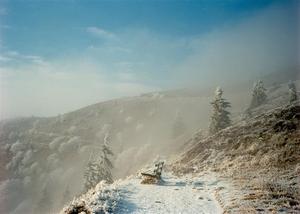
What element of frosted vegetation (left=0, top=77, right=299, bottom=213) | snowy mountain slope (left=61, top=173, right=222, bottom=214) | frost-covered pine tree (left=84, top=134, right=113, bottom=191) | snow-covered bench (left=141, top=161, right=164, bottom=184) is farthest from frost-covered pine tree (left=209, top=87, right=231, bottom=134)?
snow-covered bench (left=141, top=161, right=164, bottom=184)

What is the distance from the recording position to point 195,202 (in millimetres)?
22984

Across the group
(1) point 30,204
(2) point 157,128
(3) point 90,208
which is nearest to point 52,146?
(1) point 30,204

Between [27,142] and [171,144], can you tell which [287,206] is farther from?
[27,142]

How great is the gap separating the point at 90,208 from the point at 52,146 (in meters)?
107

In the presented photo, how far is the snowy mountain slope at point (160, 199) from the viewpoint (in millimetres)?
20578

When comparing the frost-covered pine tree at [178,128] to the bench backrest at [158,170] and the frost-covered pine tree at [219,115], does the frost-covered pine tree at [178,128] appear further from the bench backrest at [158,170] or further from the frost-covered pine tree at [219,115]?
the bench backrest at [158,170]

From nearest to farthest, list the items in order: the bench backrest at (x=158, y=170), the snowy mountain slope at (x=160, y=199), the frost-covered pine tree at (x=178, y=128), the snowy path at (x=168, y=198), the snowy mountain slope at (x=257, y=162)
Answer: the snowy mountain slope at (x=160, y=199), the snowy path at (x=168, y=198), the snowy mountain slope at (x=257, y=162), the bench backrest at (x=158, y=170), the frost-covered pine tree at (x=178, y=128)

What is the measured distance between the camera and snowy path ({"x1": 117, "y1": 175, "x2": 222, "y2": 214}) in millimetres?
21234

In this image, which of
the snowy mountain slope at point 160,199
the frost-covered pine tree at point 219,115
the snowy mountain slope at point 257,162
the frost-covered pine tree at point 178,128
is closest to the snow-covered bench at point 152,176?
the snowy mountain slope at point 160,199

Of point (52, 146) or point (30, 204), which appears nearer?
point (30, 204)

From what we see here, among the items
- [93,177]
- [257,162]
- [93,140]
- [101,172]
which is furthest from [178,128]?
[257,162]

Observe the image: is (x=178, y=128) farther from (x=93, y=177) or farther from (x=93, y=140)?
(x=93, y=177)

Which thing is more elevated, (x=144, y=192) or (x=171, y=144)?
(x=144, y=192)

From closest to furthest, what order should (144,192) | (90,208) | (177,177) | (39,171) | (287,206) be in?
1. (90,208)
2. (287,206)
3. (144,192)
4. (177,177)
5. (39,171)
